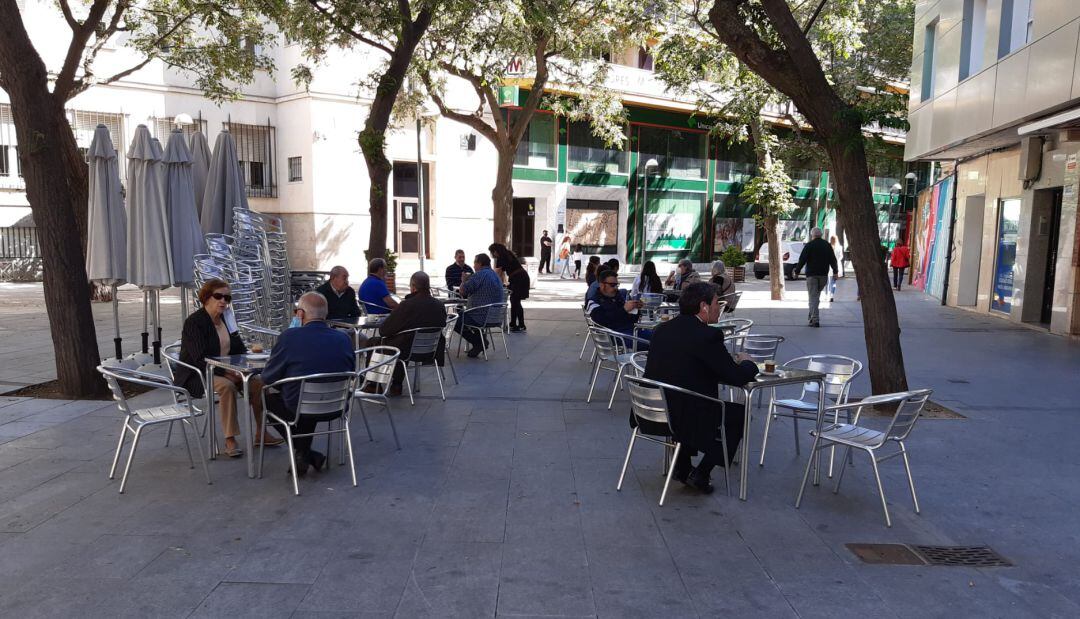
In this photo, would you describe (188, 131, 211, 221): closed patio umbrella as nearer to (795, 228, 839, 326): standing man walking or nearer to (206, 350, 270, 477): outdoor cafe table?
(206, 350, 270, 477): outdoor cafe table

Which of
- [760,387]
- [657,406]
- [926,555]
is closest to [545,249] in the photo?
[760,387]

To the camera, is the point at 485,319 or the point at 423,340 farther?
the point at 485,319

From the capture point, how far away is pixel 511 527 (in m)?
4.55

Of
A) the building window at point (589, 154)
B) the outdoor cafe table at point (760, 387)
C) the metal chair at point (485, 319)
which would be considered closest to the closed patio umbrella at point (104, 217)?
the metal chair at point (485, 319)

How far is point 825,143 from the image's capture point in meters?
7.50

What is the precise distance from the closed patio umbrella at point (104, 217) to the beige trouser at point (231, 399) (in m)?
3.13

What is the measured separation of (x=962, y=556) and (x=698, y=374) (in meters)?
1.78

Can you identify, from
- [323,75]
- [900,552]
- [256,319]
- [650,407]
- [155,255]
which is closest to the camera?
[900,552]

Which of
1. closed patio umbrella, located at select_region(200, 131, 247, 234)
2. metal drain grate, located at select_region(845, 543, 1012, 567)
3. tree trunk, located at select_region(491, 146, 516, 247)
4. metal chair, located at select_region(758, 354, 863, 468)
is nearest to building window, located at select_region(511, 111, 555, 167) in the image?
tree trunk, located at select_region(491, 146, 516, 247)

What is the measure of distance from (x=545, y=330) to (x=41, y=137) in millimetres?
7970

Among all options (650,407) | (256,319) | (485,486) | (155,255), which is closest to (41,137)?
(155,255)

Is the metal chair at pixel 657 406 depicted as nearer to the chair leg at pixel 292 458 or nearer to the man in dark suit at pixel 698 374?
the man in dark suit at pixel 698 374

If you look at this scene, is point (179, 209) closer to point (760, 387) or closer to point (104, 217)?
point (104, 217)

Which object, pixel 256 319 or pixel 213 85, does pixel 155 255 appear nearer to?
pixel 256 319
